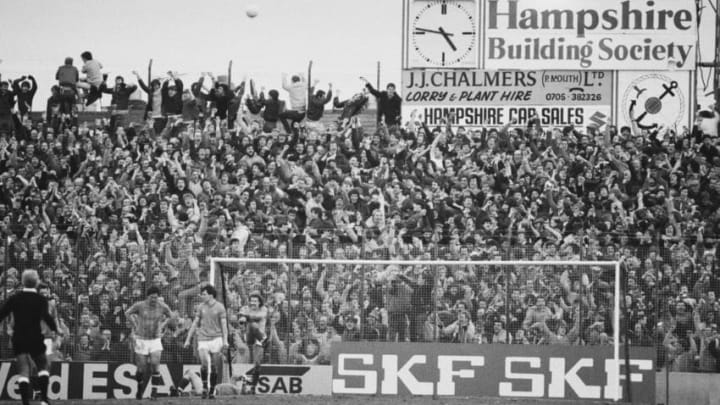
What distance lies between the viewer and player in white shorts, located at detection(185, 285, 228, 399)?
19297 millimetres

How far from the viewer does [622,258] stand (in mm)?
20719

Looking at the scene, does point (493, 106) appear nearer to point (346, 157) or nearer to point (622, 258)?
point (346, 157)

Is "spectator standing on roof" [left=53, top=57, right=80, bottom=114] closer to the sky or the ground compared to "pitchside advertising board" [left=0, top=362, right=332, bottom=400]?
closer to the sky

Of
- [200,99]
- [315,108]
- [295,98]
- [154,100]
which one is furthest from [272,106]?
[154,100]

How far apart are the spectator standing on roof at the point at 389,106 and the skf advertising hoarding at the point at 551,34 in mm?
995

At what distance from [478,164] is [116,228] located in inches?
298

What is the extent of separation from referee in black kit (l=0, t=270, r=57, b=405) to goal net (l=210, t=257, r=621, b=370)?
608 centimetres

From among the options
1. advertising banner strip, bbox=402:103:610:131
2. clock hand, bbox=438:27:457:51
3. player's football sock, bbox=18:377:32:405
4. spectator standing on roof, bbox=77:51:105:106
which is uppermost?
clock hand, bbox=438:27:457:51

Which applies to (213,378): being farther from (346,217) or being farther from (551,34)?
(551,34)

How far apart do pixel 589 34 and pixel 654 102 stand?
2.28 m

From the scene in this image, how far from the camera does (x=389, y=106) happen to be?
2931cm

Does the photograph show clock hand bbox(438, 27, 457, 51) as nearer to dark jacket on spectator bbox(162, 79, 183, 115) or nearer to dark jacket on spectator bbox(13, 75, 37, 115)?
dark jacket on spectator bbox(162, 79, 183, 115)

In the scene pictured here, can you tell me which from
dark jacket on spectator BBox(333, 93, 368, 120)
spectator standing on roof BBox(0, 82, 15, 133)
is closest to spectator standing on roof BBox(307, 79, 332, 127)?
dark jacket on spectator BBox(333, 93, 368, 120)

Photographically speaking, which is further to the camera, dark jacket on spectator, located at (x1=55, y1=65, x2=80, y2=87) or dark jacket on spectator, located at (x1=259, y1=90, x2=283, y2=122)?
dark jacket on spectator, located at (x1=55, y1=65, x2=80, y2=87)
